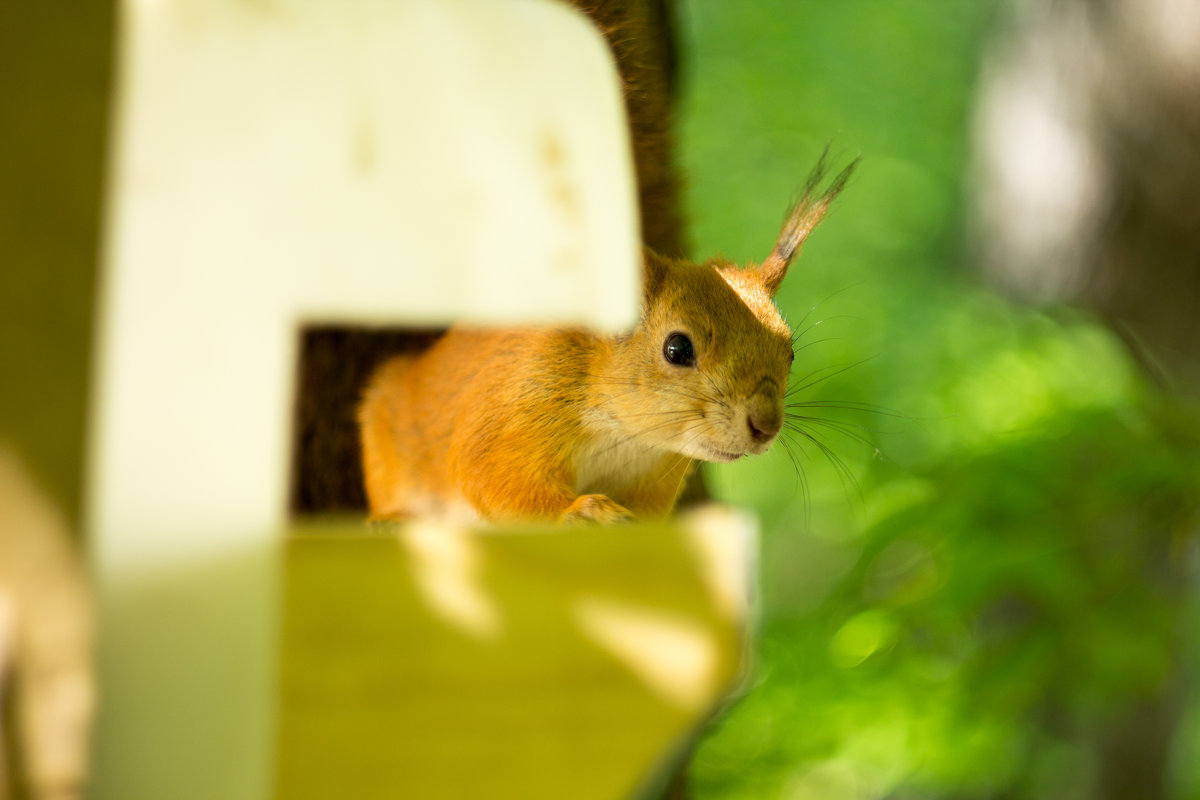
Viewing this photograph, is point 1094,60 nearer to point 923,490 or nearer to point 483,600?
point 923,490

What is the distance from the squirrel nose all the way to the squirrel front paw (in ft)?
0.40

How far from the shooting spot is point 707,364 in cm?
65

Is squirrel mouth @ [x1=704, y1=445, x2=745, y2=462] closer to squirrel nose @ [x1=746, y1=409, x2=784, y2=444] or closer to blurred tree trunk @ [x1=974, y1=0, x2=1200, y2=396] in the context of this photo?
squirrel nose @ [x1=746, y1=409, x2=784, y2=444]

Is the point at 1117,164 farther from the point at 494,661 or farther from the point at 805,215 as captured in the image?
the point at 494,661

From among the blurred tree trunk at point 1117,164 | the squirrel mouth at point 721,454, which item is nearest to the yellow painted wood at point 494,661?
the squirrel mouth at point 721,454

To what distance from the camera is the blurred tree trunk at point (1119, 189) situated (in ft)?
6.78

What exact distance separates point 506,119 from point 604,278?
0.08 metres

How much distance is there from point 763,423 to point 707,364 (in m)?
0.06

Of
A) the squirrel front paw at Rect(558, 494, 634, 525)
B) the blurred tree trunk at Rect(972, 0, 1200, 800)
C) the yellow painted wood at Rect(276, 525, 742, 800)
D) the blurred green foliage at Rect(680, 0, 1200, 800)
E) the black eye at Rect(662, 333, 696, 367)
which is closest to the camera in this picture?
the yellow painted wood at Rect(276, 525, 742, 800)

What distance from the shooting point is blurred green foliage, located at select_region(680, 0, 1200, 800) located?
3.99 ft

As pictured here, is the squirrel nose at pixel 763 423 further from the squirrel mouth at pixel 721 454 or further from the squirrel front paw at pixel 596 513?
the squirrel front paw at pixel 596 513

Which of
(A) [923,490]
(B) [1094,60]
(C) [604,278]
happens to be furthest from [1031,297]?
(C) [604,278]

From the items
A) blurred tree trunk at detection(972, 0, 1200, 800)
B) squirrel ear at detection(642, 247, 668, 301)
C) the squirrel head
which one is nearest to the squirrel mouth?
the squirrel head

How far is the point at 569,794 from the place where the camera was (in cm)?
43
